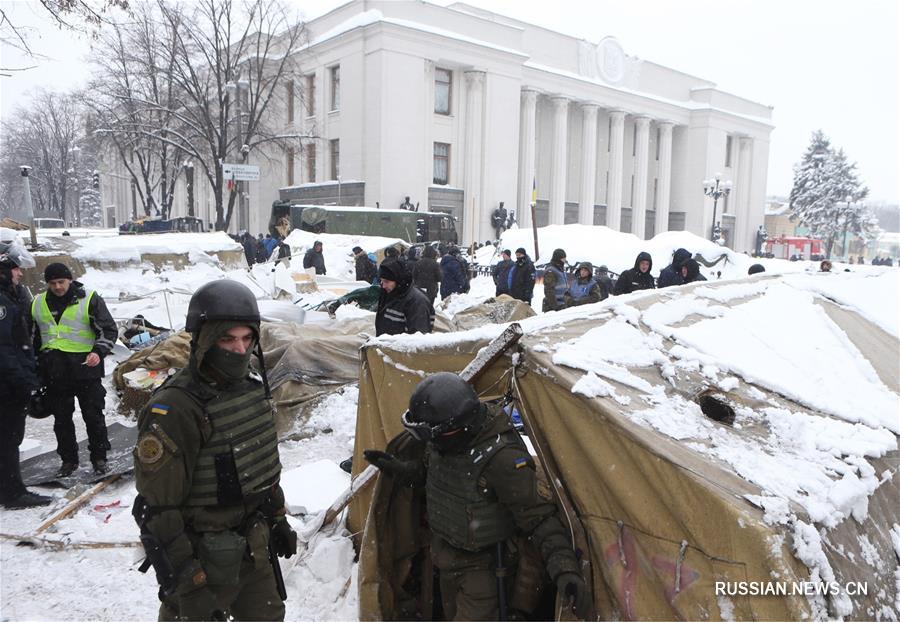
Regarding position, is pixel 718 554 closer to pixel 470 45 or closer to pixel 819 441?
pixel 819 441

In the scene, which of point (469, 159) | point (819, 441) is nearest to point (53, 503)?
point (819, 441)

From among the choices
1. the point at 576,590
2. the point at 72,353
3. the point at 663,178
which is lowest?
the point at 576,590

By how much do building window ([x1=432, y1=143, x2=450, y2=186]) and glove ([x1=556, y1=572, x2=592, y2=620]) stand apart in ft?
121

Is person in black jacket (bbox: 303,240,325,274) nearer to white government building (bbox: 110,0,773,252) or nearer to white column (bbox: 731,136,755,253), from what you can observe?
white government building (bbox: 110,0,773,252)

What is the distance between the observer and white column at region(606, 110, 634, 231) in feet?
155

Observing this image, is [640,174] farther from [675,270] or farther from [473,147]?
[675,270]

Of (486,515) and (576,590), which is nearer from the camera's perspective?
(576,590)

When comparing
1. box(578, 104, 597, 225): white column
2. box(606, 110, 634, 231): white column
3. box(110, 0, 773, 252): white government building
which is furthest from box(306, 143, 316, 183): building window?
box(606, 110, 634, 231): white column

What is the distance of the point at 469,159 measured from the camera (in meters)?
38.3

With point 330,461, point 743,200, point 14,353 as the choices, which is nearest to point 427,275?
point 330,461

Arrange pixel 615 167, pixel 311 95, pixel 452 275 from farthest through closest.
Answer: pixel 615 167 < pixel 311 95 < pixel 452 275

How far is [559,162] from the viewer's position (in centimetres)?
4372

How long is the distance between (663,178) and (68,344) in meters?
52.1

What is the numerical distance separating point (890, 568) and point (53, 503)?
5.44m
